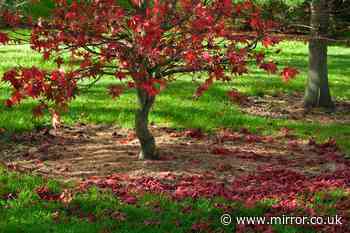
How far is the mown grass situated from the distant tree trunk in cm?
573

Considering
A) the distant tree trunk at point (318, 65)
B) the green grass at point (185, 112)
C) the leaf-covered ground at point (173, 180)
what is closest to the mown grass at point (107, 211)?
the leaf-covered ground at point (173, 180)

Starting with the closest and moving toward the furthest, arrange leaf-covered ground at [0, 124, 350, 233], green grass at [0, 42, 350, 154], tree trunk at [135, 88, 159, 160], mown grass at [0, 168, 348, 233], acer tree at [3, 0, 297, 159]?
mown grass at [0, 168, 348, 233] < leaf-covered ground at [0, 124, 350, 233] < acer tree at [3, 0, 297, 159] < tree trunk at [135, 88, 159, 160] < green grass at [0, 42, 350, 154]

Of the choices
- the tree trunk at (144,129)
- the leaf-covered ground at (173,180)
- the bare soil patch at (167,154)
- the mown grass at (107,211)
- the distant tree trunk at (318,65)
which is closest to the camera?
the mown grass at (107,211)

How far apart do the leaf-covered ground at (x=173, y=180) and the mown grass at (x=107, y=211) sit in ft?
0.04

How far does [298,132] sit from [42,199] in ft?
17.4

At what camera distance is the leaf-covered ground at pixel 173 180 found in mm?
6301

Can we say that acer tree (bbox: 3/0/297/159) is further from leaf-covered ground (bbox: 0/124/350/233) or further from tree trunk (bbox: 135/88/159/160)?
leaf-covered ground (bbox: 0/124/350/233)

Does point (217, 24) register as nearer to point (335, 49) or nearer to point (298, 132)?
point (298, 132)

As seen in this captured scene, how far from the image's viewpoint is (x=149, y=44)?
21.6ft

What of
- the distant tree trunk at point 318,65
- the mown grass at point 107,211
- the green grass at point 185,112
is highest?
the distant tree trunk at point 318,65

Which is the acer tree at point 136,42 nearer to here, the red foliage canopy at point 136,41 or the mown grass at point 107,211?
the red foliage canopy at point 136,41

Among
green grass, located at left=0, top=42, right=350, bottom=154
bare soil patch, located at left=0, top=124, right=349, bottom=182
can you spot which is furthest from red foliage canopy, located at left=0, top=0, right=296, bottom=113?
green grass, located at left=0, top=42, right=350, bottom=154

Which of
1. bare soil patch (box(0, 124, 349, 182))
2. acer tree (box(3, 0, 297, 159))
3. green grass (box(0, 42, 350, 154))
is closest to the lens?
acer tree (box(3, 0, 297, 159))

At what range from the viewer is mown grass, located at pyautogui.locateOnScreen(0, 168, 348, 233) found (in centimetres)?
606
